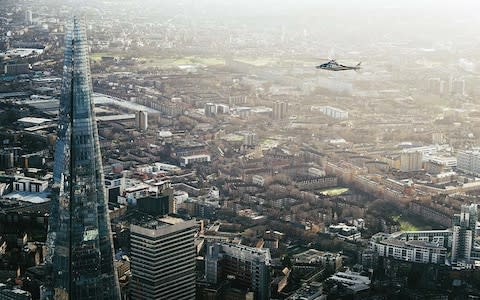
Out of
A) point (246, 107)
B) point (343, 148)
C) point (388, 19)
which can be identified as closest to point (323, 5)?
point (388, 19)

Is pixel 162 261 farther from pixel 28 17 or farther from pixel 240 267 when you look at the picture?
pixel 28 17

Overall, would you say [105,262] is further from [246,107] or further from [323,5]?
[323,5]

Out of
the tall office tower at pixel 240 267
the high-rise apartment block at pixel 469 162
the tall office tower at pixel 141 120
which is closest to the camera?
the tall office tower at pixel 240 267

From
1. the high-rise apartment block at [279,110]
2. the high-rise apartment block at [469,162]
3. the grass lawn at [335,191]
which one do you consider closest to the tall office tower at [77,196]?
the grass lawn at [335,191]

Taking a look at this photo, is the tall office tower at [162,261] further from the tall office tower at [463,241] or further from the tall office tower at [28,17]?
the tall office tower at [28,17]

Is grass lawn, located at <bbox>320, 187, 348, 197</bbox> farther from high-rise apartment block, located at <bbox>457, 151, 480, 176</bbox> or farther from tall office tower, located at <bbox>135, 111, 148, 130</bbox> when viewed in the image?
tall office tower, located at <bbox>135, 111, 148, 130</bbox>
